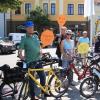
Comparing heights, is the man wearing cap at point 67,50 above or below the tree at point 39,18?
below

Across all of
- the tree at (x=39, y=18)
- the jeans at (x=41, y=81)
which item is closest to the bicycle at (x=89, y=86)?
the jeans at (x=41, y=81)

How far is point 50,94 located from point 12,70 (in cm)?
130

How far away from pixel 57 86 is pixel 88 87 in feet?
2.92

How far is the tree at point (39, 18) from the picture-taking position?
5603 centimetres

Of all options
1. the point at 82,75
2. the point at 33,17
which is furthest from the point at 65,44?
the point at 33,17

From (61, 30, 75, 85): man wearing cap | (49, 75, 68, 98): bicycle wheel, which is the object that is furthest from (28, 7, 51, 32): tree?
(49, 75, 68, 98): bicycle wheel

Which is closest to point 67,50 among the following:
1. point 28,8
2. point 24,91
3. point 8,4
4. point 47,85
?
point 47,85

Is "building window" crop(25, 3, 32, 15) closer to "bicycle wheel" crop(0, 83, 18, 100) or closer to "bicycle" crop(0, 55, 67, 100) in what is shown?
"bicycle" crop(0, 55, 67, 100)

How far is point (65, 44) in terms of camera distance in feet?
37.7

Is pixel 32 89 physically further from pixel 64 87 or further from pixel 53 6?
pixel 53 6

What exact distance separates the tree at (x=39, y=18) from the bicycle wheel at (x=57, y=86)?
45505 millimetres

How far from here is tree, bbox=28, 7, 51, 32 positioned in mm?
56031

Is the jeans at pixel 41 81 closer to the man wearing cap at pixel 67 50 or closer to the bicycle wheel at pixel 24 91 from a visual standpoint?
the bicycle wheel at pixel 24 91

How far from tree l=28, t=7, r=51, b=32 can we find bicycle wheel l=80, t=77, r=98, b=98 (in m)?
45.3
